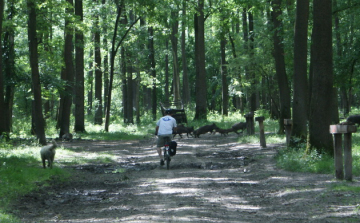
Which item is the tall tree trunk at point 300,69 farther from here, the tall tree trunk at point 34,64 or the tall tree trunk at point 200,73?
the tall tree trunk at point 200,73

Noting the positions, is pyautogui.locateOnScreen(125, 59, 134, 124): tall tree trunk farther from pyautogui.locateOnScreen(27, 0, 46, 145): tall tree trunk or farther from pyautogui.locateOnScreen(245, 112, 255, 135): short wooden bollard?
pyautogui.locateOnScreen(27, 0, 46, 145): tall tree trunk

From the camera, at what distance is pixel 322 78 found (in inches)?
550

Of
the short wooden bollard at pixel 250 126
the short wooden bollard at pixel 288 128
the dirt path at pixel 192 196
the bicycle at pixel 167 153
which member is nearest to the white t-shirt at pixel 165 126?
the bicycle at pixel 167 153

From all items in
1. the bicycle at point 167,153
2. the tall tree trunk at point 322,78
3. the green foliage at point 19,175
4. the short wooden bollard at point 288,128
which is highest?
the tall tree trunk at point 322,78

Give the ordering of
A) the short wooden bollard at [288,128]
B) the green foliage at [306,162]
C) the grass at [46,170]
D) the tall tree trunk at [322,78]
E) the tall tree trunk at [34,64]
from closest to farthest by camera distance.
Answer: the grass at [46,170]
the green foliage at [306,162]
the tall tree trunk at [322,78]
the short wooden bollard at [288,128]
the tall tree trunk at [34,64]

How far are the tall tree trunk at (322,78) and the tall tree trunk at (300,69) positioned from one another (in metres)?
3.19

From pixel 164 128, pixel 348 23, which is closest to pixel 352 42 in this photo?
pixel 348 23

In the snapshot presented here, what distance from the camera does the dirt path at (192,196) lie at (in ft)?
26.2

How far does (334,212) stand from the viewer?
7.87 m

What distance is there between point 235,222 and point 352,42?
2140 cm

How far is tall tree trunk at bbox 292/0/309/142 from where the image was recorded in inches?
702

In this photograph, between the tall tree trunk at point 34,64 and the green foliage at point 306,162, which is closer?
the green foliage at point 306,162

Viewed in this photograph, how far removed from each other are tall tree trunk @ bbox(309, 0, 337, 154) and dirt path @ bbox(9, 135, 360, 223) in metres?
1.78

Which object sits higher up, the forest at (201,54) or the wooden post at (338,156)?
the forest at (201,54)
